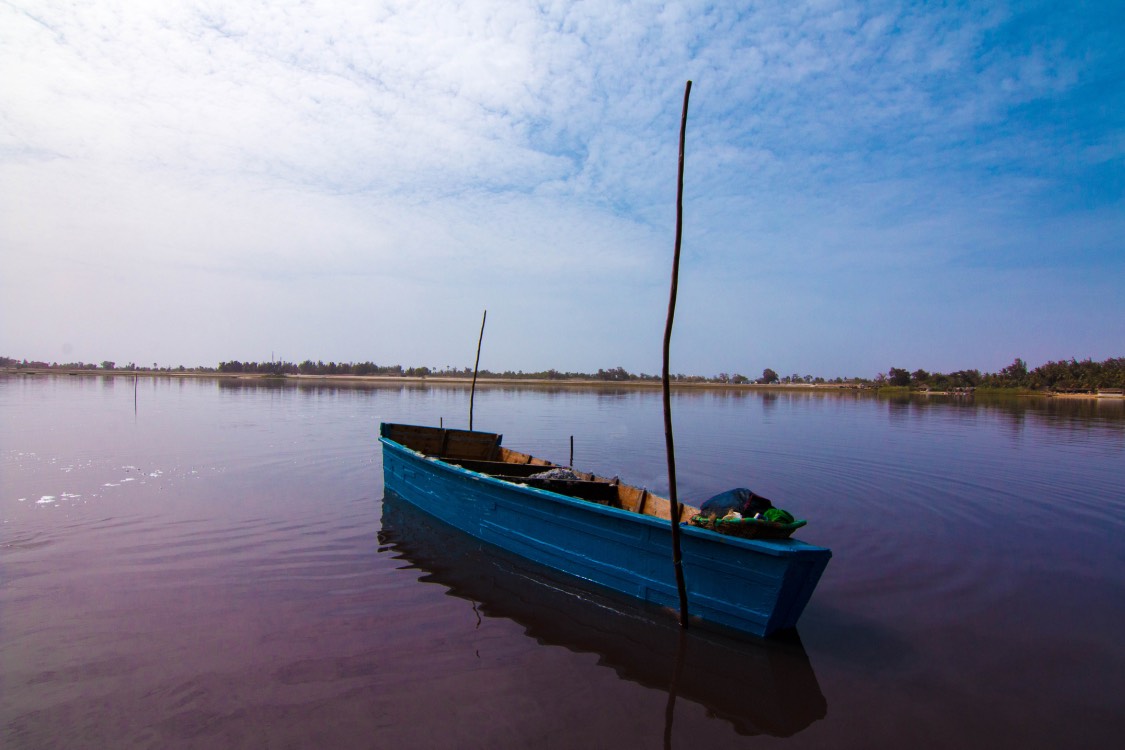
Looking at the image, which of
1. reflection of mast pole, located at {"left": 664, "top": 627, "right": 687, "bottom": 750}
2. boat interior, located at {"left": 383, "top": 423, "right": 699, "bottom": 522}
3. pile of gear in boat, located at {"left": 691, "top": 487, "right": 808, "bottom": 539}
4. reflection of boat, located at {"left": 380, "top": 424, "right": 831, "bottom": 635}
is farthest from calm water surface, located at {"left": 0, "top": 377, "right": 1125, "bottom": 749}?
boat interior, located at {"left": 383, "top": 423, "right": 699, "bottom": 522}

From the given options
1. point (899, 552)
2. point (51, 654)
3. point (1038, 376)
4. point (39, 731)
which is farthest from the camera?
point (1038, 376)

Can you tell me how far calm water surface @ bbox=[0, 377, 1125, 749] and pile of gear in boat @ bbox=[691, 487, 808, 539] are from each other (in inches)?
28.8

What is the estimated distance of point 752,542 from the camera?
5.78m

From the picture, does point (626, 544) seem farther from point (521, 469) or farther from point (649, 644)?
point (521, 469)

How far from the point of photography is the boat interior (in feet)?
27.9

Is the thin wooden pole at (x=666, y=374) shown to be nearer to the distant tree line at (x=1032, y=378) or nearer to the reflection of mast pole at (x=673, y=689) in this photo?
the reflection of mast pole at (x=673, y=689)

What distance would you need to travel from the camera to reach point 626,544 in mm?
6973

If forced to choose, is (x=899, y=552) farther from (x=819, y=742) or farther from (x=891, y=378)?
(x=891, y=378)

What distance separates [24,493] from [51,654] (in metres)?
8.88

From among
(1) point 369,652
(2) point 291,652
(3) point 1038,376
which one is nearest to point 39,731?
(2) point 291,652

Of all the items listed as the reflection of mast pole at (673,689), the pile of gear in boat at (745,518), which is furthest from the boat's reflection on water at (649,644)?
the pile of gear in boat at (745,518)

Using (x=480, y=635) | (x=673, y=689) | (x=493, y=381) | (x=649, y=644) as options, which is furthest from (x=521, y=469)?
(x=493, y=381)

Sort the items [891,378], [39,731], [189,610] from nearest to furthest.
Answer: [39,731] → [189,610] → [891,378]

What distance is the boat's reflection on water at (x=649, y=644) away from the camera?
16.7ft
